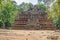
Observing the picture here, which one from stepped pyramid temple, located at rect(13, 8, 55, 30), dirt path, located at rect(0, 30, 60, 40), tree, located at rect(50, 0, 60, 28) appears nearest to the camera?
dirt path, located at rect(0, 30, 60, 40)

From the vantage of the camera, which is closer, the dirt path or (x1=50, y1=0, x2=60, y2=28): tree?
the dirt path

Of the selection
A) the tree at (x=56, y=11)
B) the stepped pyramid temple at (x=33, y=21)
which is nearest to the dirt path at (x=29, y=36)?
the tree at (x=56, y=11)

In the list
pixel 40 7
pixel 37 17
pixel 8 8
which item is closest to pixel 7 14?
pixel 8 8

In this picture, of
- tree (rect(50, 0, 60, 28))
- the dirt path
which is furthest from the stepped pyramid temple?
the dirt path

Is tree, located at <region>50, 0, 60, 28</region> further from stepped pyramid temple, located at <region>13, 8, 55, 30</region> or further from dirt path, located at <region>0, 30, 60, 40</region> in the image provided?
stepped pyramid temple, located at <region>13, 8, 55, 30</region>

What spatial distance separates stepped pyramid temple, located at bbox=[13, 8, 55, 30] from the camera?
47469 mm

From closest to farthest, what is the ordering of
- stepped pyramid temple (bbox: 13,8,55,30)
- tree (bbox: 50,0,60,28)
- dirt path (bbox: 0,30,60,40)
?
dirt path (bbox: 0,30,60,40) < tree (bbox: 50,0,60,28) < stepped pyramid temple (bbox: 13,8,55,30)

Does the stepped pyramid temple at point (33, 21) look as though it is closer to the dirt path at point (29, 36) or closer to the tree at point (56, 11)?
the tree at point (56, 11)

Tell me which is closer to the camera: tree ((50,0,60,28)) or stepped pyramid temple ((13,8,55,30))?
tree ((50,0,60,28))

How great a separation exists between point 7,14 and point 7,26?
9.91 ft

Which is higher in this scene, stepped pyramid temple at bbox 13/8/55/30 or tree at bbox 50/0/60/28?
tree at bbox 50/0/60/28

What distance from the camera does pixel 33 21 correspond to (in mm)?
49969

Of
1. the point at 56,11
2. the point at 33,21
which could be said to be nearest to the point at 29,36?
the point at 56,11

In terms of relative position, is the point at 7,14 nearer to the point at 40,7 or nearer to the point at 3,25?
the point at 3,25
